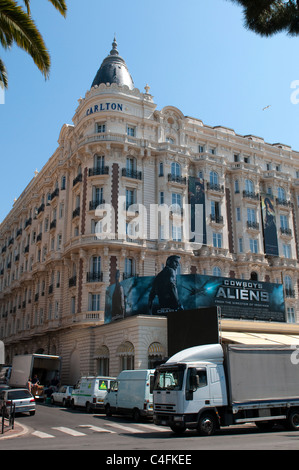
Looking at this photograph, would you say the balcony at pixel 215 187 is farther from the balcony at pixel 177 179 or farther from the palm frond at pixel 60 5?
the palm frond at pixel 60 5

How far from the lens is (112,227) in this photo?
42062 millimetres

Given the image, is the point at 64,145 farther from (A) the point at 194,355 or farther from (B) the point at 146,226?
(A) the point at 194,355

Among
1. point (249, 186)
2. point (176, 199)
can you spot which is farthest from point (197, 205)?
point (249, 186)

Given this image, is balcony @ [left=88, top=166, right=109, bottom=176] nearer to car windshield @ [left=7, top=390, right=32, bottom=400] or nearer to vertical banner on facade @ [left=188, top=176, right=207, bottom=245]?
vertical banner on facade @ [left=188, top=176, right=207, bottom=245]

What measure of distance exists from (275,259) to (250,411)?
35.6 meters

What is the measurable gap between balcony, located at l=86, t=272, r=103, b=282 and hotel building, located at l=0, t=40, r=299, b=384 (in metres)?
0.10

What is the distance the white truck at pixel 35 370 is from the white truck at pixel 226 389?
1951 centimetres

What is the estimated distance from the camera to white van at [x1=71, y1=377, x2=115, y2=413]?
25453 mm

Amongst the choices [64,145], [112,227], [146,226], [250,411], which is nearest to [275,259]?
[146,226]

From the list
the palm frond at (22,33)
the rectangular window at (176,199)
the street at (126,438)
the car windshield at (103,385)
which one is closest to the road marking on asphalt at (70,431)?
the street at (126,438)

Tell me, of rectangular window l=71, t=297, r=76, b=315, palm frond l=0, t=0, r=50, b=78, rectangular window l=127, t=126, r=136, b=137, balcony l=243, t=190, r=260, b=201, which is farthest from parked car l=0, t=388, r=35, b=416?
balcony l=243, t=190, r=260, b=201

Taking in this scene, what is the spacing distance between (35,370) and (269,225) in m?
30.8

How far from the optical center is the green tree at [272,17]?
14.0 m
